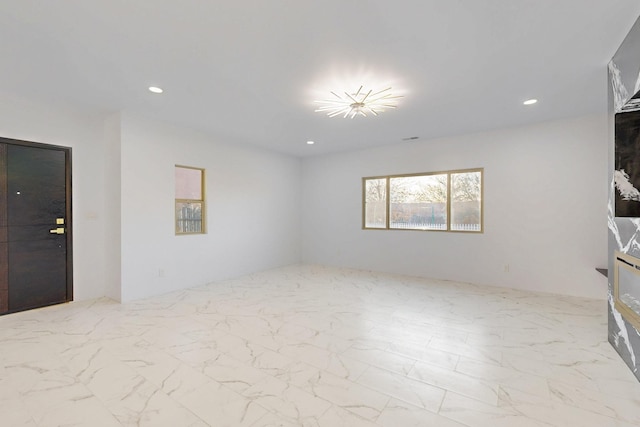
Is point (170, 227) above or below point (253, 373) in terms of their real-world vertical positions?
above

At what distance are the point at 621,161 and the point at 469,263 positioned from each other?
3042mm

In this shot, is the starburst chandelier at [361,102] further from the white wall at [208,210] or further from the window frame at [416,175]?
the white wall at [208,210]

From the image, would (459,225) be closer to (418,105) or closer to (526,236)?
(526,236)

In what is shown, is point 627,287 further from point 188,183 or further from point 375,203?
point 188,183

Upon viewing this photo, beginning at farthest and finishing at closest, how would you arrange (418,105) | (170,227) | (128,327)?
(170,227), (418,105), (128,327)

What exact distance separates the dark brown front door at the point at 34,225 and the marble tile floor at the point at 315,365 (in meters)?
0.29

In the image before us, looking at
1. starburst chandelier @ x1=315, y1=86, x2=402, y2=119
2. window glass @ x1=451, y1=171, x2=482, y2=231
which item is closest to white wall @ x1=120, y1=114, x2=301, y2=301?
starburst chandelier @ x1=315, y1=86, x2=402, y2=119

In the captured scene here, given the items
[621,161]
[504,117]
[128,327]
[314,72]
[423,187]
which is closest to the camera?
[621,161]

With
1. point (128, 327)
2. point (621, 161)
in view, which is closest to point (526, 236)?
point (621, 161)

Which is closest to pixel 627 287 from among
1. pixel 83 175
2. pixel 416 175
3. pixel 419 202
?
pixel 419 202

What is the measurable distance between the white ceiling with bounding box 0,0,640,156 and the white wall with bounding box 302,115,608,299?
24.0 inches

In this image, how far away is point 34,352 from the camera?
8.69ft

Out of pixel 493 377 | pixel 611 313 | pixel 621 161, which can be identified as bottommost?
pixel 493 377

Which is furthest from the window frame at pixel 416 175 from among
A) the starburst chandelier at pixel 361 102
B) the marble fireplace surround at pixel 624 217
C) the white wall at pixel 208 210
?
the marble fireplace surround at pixel 624 217
